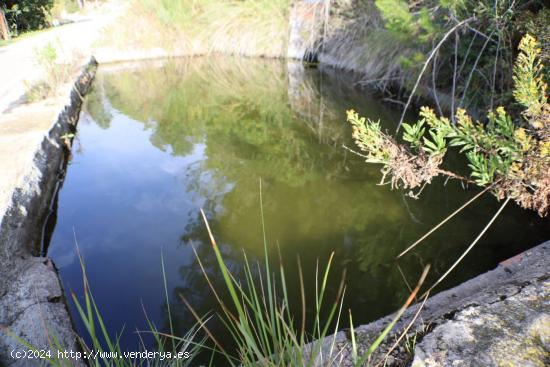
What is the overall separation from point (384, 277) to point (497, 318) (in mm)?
1139

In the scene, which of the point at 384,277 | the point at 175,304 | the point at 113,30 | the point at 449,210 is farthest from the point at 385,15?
the point at 113,30

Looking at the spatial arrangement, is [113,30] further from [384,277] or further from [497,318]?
[497,318]

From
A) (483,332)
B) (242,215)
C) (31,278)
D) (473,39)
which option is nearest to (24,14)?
(242,215)

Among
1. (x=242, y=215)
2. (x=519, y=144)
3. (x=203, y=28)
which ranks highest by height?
(x=203, y=28)

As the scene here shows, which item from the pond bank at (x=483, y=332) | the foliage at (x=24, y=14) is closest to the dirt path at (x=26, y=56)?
the foliage at (x=24, y=14)

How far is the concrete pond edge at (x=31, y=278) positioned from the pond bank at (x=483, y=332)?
3.21 feet

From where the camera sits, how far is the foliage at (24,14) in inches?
500

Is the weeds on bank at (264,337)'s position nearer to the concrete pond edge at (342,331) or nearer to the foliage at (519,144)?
the concrete pond edge at (342,331)

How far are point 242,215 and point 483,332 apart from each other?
213cm

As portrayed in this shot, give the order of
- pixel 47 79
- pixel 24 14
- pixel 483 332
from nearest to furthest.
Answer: pixel 483 332, pixel 47 79, pixel 24 14

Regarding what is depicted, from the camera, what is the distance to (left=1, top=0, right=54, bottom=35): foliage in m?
12.7

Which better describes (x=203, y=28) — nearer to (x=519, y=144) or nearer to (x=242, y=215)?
(x=242, y=215)

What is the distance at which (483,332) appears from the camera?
4.09ft

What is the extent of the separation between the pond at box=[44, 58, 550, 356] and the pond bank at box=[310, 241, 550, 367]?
17.7 inches
